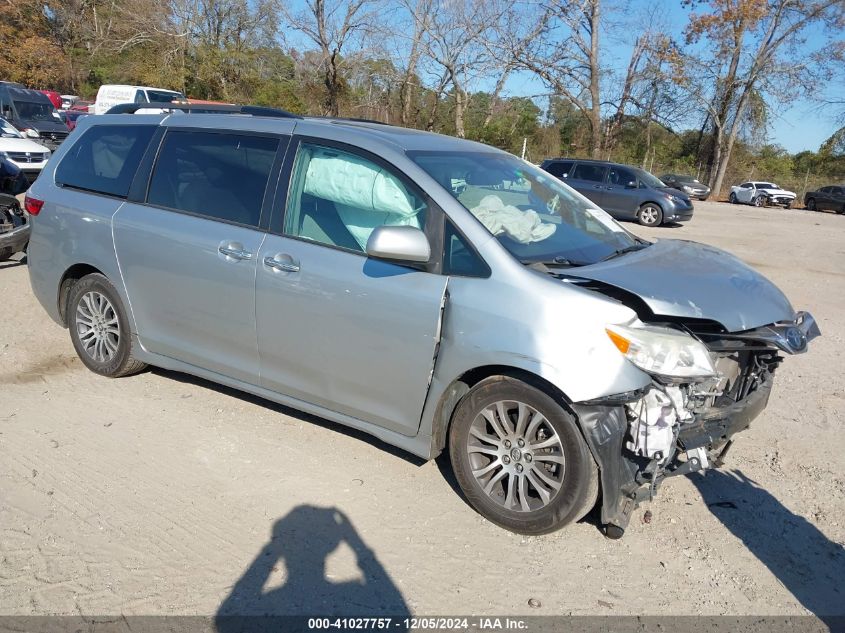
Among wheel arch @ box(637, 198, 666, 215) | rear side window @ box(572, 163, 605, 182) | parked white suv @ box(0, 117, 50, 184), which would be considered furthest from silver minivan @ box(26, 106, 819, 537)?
rear side window @ box(572, 163, 605, 182)

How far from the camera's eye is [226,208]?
4.18 m

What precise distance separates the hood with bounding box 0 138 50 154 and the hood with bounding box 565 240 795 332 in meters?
16.4

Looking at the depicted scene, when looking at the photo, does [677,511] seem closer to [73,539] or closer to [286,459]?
[286,459]

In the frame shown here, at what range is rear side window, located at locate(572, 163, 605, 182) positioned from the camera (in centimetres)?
2020

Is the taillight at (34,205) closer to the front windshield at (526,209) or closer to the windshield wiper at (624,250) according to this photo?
the front windshield at (526,209)

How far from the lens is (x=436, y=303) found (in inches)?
132

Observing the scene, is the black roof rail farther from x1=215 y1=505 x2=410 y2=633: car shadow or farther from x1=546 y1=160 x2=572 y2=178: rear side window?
x1=546 y1=160 x2=572 y2=178: rear side window

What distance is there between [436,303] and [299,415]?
5.46 ft

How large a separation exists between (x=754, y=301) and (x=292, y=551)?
2580 millimetres

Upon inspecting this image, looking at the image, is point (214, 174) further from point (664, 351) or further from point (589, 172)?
point (589, 172)

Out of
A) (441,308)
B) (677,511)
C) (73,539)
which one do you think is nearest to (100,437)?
(73,539)

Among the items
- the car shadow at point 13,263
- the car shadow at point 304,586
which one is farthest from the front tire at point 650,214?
the car shadow at point 304,586

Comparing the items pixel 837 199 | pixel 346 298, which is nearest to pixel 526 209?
pixel 346 298

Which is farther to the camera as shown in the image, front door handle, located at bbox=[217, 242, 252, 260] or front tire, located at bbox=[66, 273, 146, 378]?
front tire, located at bbox=[66, 273, 146, 378]
